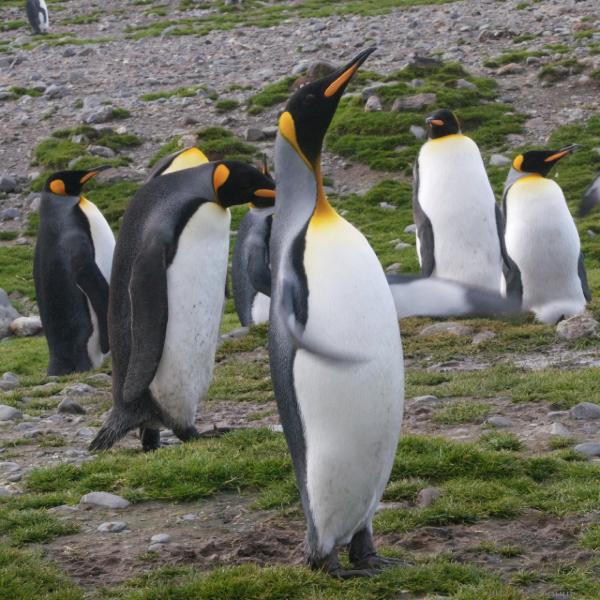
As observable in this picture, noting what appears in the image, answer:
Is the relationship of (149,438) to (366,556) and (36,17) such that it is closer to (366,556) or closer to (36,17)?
(366,556)

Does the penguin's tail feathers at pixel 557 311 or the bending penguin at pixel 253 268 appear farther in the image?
the bending penguin at pixel 253 268

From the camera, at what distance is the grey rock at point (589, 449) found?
4.86 metres

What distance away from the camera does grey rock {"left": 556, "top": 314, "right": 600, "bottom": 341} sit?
7270 millimetres

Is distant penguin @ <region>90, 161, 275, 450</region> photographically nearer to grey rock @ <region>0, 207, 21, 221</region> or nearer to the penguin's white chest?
the penguin's white chest

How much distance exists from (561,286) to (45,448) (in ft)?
13.6

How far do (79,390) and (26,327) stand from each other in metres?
3.30

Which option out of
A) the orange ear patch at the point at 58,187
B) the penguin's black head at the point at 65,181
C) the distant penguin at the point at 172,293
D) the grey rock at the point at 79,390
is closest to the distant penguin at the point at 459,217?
the penguin's black head at the point at 65,181

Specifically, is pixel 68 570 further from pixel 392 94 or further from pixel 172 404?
pixel 392 94

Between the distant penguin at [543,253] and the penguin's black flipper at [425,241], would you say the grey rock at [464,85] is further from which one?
the distant penguin at [543,253]

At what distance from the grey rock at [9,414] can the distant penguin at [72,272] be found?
2180mm

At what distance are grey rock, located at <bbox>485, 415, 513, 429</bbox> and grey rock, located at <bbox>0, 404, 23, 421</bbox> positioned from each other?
2.56 metres

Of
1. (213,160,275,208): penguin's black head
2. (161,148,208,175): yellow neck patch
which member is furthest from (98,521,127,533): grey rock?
(161,148,208,175): yellow neck patch

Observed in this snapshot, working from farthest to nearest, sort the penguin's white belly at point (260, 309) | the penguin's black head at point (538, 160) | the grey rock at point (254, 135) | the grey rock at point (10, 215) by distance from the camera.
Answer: the grey rock at point (254, 135) → the grey rock at point (10, 215) → the penguin's white belly at point (260, 309) → the penguin's black head at point (538, 160)

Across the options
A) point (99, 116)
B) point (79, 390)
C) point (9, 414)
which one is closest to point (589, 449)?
point (9, 414)
